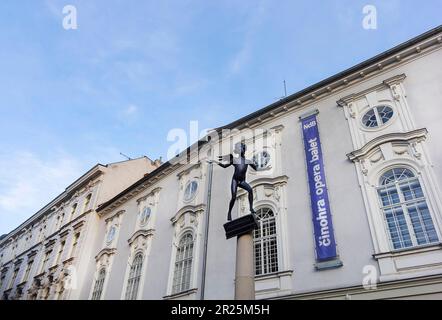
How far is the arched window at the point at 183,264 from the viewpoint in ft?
54.2

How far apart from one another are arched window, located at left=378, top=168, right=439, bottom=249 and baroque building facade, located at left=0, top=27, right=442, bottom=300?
4cm

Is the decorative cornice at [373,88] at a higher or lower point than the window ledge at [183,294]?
higher

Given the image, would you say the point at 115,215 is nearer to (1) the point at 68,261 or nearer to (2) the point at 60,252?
(1) the point at 68,261

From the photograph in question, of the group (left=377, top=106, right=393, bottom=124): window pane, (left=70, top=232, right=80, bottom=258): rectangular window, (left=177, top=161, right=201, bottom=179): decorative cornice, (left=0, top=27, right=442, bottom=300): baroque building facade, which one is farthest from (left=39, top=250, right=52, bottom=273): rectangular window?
(left=377, top=106, right=393, bottom=124): window pane

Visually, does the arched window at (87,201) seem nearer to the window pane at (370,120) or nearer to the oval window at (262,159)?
the oval window at (262,159)

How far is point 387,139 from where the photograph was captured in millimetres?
12578

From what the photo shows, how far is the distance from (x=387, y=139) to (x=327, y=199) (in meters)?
3.12

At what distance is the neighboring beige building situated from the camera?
25047 millimetres

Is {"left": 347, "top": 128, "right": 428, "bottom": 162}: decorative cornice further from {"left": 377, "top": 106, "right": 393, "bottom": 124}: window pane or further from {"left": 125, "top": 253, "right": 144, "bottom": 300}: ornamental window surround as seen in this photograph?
{"left": 125, "top": 253, "right": 144, "bottom": 300}: ornamental window surround

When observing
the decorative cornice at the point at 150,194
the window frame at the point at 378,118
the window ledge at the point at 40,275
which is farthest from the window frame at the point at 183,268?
the window ledge at the point at 40,275

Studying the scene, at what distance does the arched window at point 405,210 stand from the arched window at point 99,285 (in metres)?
17.8

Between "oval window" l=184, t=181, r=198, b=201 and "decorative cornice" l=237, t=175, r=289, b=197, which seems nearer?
"decorative cornice" l=237, t=175, r=289, b=197

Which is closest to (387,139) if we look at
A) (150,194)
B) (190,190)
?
(190,190)
